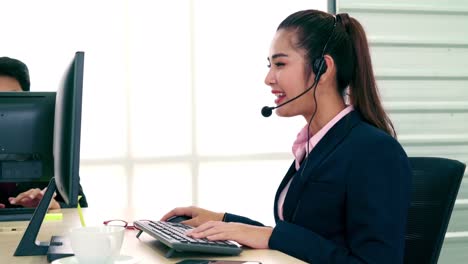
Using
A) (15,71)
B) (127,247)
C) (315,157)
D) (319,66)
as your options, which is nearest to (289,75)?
(319,66)

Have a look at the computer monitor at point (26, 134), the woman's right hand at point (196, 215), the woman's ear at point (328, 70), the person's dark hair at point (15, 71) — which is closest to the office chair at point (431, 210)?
the woman's ear at point (328, 70)

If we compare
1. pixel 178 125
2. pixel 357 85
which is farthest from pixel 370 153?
pixel 178 125

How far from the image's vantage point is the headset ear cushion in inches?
61.7

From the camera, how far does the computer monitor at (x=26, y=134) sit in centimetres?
154

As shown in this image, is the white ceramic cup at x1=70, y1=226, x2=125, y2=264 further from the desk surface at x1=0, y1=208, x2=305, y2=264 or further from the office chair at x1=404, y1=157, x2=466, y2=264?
the office chair at x1=404, y1=157, x2=466, y2=264

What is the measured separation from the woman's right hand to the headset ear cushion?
469 millimetres

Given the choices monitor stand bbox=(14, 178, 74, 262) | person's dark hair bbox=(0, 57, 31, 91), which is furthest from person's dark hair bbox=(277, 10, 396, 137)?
person's dark hair bbox=(0, 57, 31, 91)

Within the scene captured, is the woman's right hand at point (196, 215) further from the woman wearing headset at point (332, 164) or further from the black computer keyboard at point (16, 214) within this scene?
the black computer keyboard at point (16, 214)

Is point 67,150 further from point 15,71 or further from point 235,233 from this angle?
point 15,71

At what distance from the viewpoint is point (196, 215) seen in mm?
1652

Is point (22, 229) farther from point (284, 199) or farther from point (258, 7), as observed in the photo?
point (258, 7)

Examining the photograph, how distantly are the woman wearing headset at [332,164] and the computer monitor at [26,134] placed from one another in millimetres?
366

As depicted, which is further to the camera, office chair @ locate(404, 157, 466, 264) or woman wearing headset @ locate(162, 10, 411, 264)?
office chair @ locate(404, 157, 466, 264)

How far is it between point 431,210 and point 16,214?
1100 mm
